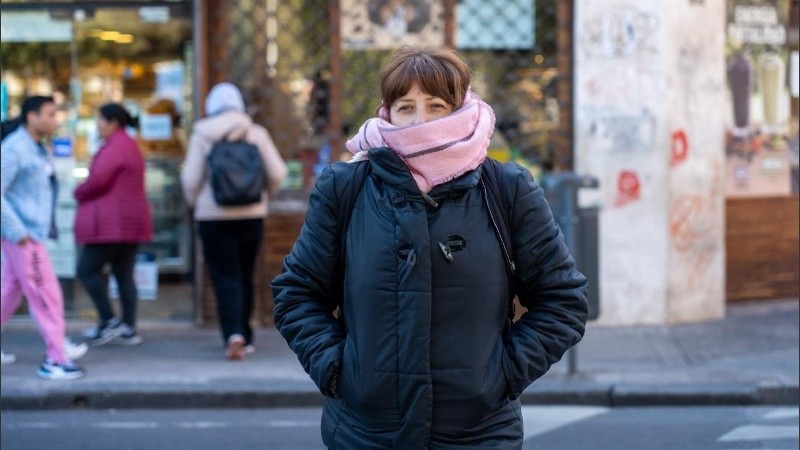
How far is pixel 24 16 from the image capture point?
10523 mm

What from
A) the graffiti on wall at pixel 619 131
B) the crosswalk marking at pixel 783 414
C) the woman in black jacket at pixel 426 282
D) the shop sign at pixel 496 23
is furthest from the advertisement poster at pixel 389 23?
the woman in black jacket at pixel 426 282

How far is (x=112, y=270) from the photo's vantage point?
971 centimetres

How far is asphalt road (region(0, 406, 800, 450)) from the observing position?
277 inches

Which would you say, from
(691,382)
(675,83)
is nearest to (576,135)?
(675,83)

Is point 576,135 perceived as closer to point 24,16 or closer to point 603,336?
point 603,336

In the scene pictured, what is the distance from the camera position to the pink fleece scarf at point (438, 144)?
127 inches

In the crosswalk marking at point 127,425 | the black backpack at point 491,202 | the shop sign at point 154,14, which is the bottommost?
the crosswalk marking at point 127,425

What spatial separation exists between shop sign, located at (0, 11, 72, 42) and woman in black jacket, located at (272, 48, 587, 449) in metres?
7.73

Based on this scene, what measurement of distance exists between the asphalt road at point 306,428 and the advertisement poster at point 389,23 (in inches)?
139

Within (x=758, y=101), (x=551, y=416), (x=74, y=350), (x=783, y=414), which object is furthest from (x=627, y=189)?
(x=74, y=350)

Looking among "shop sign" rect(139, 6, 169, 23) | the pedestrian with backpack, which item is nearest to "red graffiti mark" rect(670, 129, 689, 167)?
the pedestrian with backpack

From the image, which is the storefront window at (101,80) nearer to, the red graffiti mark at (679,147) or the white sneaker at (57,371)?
the white sneaker at (57,371)

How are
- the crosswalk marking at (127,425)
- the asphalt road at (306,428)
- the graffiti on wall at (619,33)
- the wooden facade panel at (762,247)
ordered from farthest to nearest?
the wooden facade panel at (762,247), the graffiti on wall at (619,33), the crosswalk marking at (127,425), the asphalt road at (306,428)

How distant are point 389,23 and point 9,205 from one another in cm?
362
